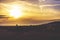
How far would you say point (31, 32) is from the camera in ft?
9.19

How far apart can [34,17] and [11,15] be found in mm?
329

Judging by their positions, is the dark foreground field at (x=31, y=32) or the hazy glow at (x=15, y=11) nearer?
the dark foreground field at (x=31, y=32)

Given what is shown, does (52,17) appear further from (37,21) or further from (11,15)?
(11,15)

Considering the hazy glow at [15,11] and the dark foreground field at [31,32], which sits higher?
the hazy glow at [15,11]

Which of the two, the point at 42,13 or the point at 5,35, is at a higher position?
the point at 42,13

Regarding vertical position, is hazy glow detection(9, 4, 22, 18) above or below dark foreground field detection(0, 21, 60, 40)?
above

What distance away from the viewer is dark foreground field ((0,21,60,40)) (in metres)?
2.71

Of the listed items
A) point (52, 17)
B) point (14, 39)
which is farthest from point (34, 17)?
point (14, 39)

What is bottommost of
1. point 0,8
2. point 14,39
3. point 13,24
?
point 14,39

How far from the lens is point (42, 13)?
2.80 metres

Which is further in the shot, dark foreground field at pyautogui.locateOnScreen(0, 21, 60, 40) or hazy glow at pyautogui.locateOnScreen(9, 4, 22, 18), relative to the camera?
hazy glow at pyautogui.locateOnScreen(9, 4, 22, 18)

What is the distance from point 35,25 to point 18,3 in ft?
1.29

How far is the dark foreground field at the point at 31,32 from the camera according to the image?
2.71 metres

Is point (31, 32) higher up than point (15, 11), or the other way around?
point (15, 11)
